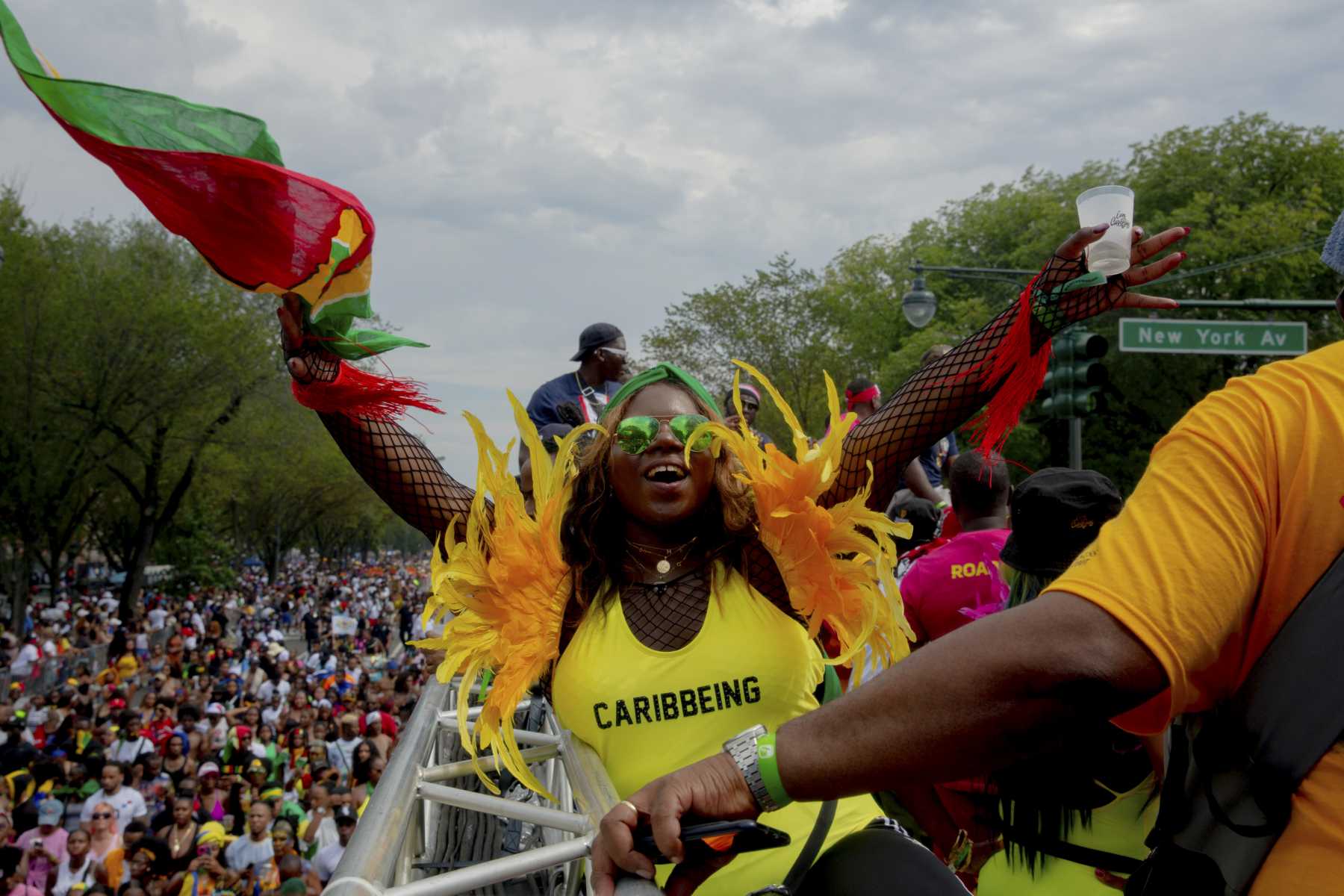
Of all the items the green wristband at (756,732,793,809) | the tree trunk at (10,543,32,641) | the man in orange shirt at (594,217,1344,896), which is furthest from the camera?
the tree trunk at (10,543,32,641)

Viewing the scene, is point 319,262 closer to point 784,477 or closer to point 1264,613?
point 784,477

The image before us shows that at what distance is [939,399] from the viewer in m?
2.79

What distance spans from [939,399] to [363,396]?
60.1 inches

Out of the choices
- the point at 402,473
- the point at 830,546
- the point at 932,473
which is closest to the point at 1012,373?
the point at 830,546

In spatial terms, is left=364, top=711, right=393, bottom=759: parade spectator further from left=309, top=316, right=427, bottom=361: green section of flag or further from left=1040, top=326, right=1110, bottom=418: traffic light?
left=309, top=316, right=427, bottom=361: green section of flag

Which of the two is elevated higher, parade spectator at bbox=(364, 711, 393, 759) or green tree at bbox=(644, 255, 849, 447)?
green tree at bbox=(644, 255, 849, 447)

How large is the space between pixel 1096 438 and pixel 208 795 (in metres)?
21.1

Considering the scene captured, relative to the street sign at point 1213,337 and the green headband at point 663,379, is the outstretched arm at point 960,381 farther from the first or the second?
the street sign at point 1213,337

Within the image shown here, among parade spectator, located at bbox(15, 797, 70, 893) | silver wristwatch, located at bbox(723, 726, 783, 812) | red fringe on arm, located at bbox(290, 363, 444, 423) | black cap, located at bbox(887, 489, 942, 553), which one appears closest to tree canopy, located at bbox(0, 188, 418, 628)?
parade spectator, located at bbox(15, 797, 70, 893)

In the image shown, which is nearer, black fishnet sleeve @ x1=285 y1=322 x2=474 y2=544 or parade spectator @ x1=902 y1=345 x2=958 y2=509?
black fishnet sleeve @ x1=285 y1=322 x2=474 y2=544

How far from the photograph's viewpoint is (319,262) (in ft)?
9.31

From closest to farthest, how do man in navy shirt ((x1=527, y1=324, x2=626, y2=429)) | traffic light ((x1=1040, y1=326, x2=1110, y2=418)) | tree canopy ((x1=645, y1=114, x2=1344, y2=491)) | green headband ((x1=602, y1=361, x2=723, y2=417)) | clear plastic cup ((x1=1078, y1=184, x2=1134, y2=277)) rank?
clear plastic cup ((x1=1078, y1=184, x2=1134, y2=277)), green headband ((x1=602, y1=361, x2=723, y2=417)), man in navy shirt ((x1=527, y1=324, x2=626, y2=429)), traffic light ((x1=1040, y1=326, x2=1110, y2=418)), tree canopy ((x1=645, y1=114, x2=1344, y2=491))

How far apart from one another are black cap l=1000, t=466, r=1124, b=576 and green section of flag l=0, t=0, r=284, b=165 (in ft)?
6.80

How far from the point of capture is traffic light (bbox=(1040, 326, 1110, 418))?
23.8ft
